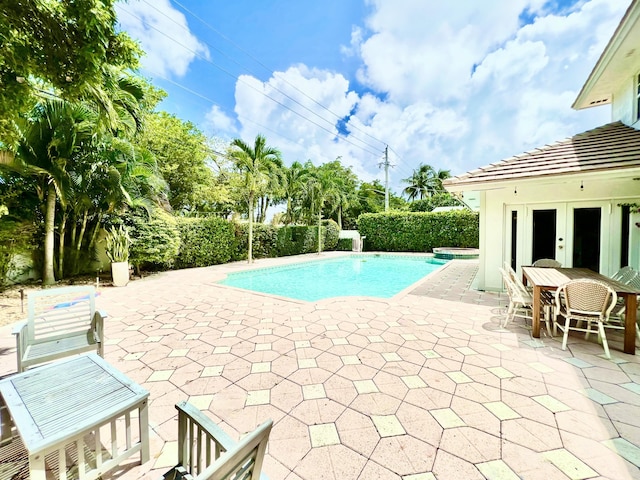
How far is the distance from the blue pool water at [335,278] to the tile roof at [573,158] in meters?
4.15

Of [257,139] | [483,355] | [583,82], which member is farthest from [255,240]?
[583,82]

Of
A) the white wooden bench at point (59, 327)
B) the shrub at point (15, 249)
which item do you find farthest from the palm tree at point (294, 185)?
the white wooden bench at point (59, 327)

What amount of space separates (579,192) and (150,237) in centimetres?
1189

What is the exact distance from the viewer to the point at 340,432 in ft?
7.16

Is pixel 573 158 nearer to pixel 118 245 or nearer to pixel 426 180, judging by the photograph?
pixel 118 245

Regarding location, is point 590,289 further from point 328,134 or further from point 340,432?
point 328,134

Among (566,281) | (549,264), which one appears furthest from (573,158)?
(566,281)

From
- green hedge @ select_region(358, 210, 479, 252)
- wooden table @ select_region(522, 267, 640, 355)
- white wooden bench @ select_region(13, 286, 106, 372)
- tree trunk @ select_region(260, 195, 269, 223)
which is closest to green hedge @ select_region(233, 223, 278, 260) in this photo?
Answer: tree trunk @ select_region(260, 195, 269, 223)

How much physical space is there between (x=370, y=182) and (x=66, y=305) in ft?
111

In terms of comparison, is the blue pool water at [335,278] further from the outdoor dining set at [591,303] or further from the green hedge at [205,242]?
the outdoor dining set at [591,303]

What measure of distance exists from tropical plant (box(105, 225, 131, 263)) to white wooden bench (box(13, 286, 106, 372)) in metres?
5.86

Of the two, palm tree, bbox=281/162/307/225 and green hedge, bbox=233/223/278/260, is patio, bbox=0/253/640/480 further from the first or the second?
palm tree, bbox=281/162/307/225

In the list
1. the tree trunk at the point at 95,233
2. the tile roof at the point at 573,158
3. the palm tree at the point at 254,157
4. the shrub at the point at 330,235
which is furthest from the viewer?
the shrub at the point at 330,235

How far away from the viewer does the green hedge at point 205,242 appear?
36.8ft
